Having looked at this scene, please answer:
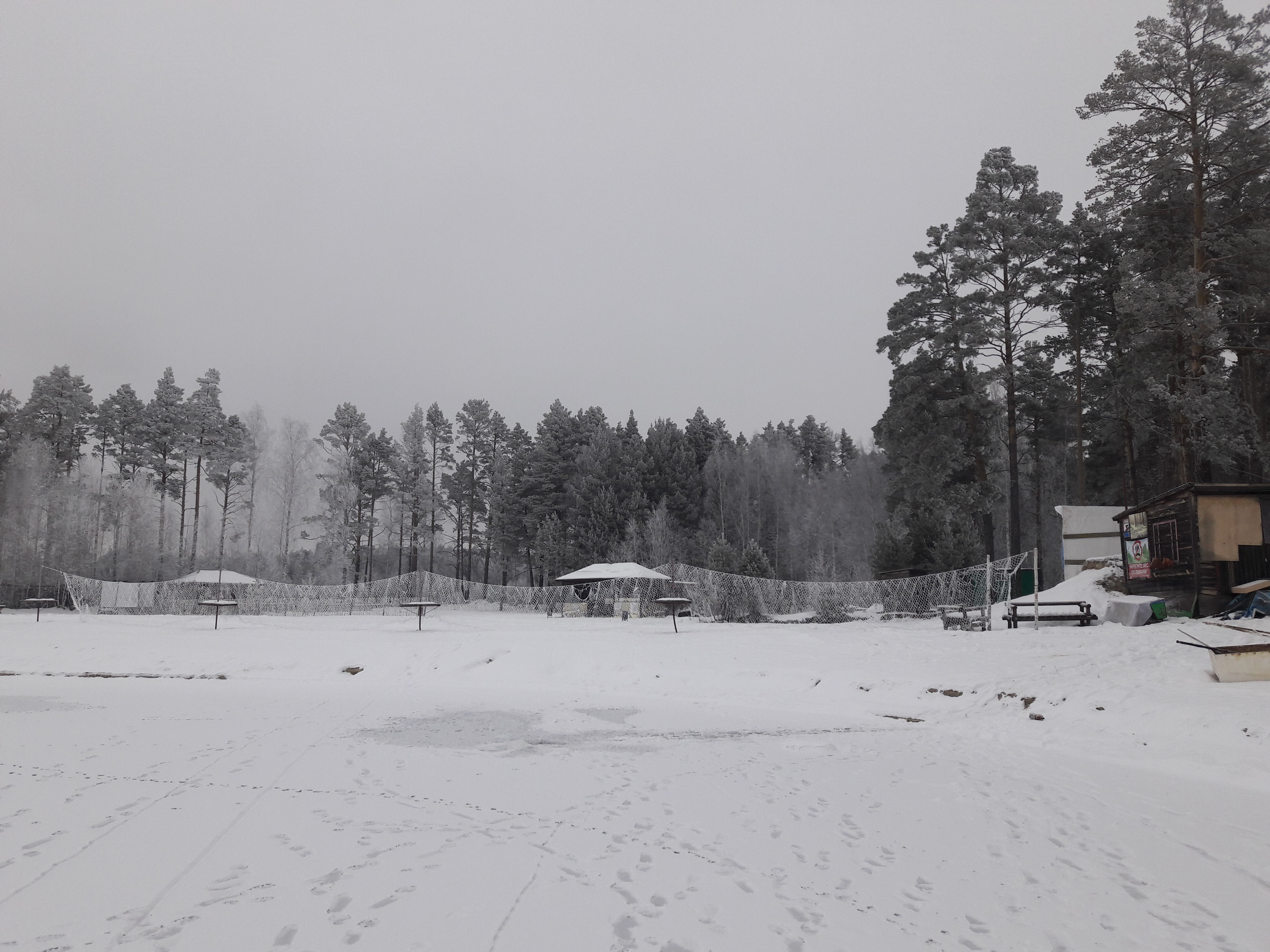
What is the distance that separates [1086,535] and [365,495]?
115ft

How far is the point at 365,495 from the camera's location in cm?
4141

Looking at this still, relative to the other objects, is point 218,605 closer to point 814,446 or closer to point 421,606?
point 421,606

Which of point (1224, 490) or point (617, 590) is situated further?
point (617, 590)

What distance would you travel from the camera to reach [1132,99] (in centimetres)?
1689

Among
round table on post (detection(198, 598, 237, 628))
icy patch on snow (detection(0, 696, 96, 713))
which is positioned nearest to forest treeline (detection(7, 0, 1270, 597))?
round table on post (detection(198, 598, 237, 628))

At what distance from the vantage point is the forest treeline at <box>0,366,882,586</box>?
34812 millimetres

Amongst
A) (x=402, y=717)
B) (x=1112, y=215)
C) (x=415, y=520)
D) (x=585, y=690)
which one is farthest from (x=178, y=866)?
(x=415, y=520)

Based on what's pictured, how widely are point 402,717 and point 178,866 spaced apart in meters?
5.04

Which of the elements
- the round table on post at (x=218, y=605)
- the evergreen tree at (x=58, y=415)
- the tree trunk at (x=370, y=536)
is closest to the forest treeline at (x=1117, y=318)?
the round table on post at (x=218, y=605)

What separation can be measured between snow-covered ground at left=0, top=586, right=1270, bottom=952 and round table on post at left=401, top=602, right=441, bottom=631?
7.70 metres

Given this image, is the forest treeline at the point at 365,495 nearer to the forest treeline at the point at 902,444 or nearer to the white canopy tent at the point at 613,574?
the forest treeline at the point at 902,444

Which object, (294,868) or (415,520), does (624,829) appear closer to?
(294,868)

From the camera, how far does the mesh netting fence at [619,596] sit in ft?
62.4

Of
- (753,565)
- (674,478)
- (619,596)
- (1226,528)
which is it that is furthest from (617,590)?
(1226,528)
